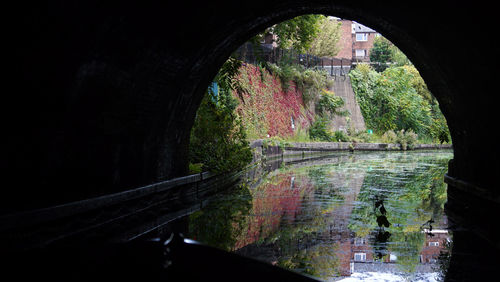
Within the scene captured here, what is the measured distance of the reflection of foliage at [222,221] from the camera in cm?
695

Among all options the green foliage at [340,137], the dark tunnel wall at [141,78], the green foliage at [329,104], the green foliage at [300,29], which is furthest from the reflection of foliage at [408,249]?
the green foliage at [329,104]

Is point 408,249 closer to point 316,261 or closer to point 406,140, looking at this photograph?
point 316,261

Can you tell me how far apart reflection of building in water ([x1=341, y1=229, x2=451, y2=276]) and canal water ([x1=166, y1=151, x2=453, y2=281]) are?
1cm

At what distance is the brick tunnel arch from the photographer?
5.79 meters

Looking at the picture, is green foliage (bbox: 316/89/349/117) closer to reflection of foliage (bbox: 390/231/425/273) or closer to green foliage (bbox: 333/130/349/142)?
green foliage (bbox: 333/130/349/142)

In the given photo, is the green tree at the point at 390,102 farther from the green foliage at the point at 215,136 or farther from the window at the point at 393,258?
the window at the point at 393,258

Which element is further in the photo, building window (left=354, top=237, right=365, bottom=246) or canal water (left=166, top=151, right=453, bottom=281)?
building window (left=354, top=237, right=365, bottom=246)

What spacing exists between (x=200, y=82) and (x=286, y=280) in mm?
8271

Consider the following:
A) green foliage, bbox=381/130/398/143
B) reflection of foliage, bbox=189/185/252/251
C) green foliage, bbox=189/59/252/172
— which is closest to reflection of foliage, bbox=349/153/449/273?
reflection of foliage, bbox=189/185/252/251

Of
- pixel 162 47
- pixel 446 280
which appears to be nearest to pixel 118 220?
pixel 162 47

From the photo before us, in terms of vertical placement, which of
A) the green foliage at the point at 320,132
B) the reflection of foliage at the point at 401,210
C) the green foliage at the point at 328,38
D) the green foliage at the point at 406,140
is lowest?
the reflection of foliage at the point at 401,210

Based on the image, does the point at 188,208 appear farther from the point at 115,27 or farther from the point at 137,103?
the point at 115,27

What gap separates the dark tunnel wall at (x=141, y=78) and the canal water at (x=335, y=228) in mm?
1383

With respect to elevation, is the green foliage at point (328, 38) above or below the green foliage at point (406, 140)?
above
